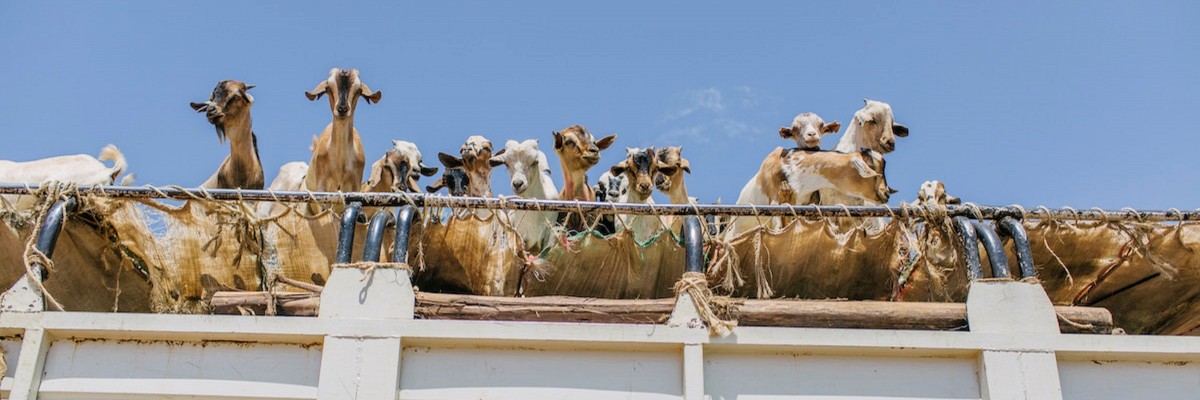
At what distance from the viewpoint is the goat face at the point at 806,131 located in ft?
→ 34.6

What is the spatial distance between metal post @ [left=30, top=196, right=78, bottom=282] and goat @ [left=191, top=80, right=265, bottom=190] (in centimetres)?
373

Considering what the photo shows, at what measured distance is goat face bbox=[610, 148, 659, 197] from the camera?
31.6 feet

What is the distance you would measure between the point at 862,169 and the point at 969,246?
131 inches

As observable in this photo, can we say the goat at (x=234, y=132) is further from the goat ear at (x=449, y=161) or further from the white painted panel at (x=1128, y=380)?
the white painted panel at (x=1128, y=380)

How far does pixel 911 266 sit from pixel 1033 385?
1.35m

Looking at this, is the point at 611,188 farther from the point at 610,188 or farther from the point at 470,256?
the point at 470,256

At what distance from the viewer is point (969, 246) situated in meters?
6.29

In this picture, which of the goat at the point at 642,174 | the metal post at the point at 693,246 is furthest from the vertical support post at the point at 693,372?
the goat at the point at 642,174

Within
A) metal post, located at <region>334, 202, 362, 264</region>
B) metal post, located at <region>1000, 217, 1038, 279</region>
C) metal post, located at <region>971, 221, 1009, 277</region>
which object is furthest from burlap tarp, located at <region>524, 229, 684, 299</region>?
metal post, located at <region>1000, 217, 1038, 279</region>

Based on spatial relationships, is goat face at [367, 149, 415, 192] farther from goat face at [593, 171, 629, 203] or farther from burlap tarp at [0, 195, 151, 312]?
burlap tarp at [0, 195, 151, 312]

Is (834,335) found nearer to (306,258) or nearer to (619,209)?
(619,209)

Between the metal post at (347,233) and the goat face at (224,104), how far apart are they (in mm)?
4230

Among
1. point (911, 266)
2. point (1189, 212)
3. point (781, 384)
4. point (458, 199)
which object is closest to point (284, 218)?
point (458, 199)

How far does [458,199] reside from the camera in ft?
21.1
